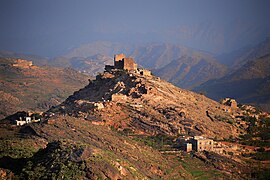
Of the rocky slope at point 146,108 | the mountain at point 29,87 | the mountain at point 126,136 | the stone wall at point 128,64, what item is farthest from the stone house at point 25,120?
the mountain at point 29,87

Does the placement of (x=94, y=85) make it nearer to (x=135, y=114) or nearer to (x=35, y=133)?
(x=135, y=114)

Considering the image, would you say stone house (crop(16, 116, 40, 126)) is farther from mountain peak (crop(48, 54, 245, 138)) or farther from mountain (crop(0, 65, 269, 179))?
mountain peak (crop(48, 54, 245, 138))

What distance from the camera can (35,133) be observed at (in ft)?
184

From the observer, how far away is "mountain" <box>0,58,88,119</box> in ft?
495

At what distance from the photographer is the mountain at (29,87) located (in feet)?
495

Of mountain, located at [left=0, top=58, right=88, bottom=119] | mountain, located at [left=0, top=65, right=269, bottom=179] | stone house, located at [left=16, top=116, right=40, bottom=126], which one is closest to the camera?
mountain, located at [left=0, top=65, right=269, bottom=179]

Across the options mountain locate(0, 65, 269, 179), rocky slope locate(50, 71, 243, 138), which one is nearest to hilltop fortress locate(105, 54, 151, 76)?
mountain locate(0, 65, 269, 179)

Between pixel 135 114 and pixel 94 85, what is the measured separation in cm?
1621

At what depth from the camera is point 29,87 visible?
173375 millimetres

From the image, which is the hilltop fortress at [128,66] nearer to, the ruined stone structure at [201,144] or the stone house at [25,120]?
the stone house at [25,120]

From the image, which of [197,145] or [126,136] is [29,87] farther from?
[197,145]

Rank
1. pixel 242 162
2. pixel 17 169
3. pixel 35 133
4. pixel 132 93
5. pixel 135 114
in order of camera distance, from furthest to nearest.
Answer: pixel 132 93 < pixel 135 114 < pixel 242 162 < pixel 35 133 < pixel 17 169

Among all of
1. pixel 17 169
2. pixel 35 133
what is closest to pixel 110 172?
pixel 17 169

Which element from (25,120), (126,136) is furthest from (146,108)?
(25,120)
